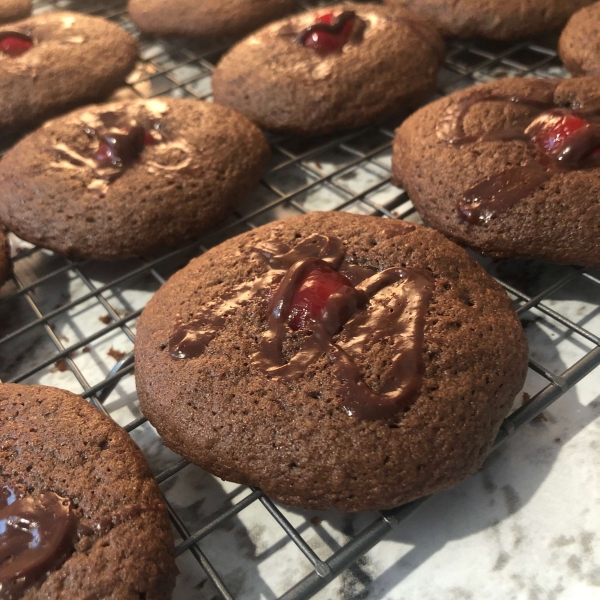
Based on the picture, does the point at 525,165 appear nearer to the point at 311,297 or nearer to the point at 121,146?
the point at 311,297

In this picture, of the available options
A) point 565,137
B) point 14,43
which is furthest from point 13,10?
point 565,137

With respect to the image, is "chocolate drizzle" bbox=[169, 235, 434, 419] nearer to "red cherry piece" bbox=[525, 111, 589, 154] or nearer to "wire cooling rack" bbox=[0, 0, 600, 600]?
"wire cooling rack" bbox=[0, 0, 600, 600]

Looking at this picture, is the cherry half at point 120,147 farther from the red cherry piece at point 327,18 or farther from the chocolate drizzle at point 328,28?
the red cherry piece at point 327,18

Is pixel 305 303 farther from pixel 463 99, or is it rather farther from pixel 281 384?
pixel 463 99

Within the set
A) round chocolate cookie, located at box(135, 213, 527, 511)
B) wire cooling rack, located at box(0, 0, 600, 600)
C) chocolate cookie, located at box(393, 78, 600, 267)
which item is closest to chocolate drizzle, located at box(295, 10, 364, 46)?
wire cooling rack, located at box(0, 0, 600, 600)

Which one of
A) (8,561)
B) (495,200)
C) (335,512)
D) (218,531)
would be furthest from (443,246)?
(8,561)
